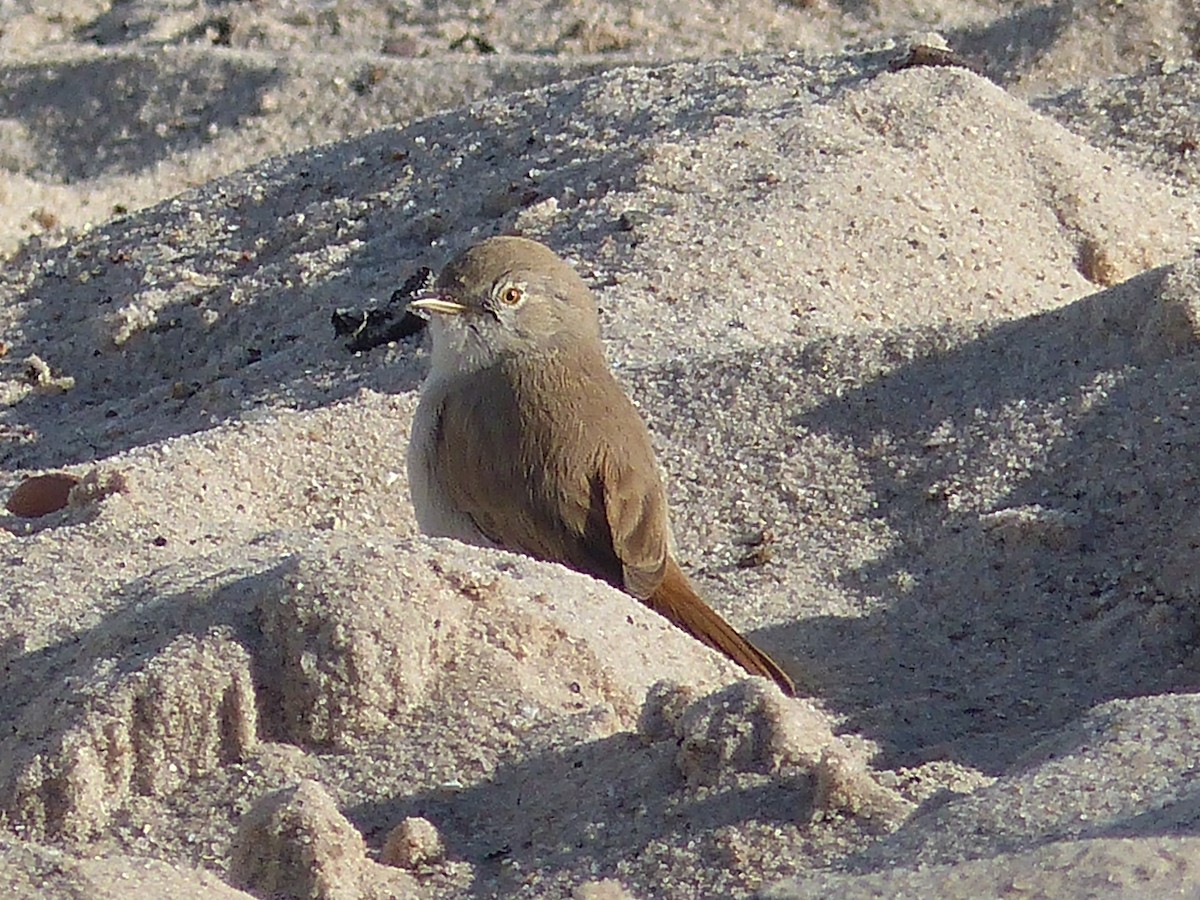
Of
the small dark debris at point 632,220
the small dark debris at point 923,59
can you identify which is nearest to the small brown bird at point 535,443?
the small dark debris at point 632,220

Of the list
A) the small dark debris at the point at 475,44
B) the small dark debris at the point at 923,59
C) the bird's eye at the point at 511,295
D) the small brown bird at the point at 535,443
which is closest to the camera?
the small brown bird at the point at 535,443

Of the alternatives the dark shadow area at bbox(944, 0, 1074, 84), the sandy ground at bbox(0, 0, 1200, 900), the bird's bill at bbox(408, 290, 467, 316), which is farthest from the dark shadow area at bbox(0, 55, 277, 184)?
the bird's bill at bbox(408, 290, 467, 316)

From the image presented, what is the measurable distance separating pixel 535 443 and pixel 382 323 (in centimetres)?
195

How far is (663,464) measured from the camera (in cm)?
589

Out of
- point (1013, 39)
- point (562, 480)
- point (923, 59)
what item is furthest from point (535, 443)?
point (1013, 39)

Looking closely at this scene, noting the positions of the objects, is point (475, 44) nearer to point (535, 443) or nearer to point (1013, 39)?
point (1013, 39)

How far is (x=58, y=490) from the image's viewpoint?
5.66 metres

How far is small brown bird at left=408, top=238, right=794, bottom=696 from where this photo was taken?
5.02 meters

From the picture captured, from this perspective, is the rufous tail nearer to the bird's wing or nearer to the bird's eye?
the bird's wing

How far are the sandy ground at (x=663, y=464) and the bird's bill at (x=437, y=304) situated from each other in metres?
0.52

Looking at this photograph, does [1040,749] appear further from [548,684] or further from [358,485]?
[358,485]

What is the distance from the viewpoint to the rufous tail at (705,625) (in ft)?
14.8

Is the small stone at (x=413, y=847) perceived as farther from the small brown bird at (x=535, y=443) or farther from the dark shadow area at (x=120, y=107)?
the dark shadow area at (x=120, y=107)

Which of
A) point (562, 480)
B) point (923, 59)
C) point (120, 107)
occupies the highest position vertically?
point (923, 59)
